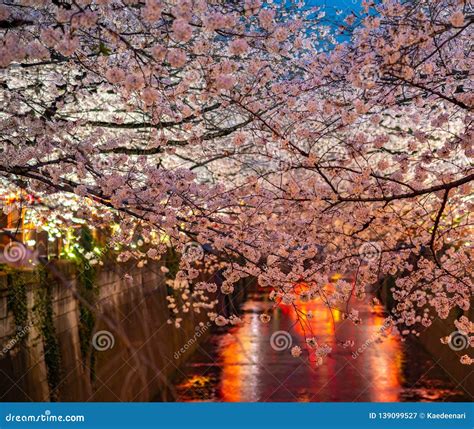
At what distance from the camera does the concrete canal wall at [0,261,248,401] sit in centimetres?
1180

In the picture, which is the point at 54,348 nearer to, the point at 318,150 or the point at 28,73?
the point at 28,73

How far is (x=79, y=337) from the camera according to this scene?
50.4ft

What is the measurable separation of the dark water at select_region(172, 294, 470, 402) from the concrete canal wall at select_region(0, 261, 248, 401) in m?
1.70

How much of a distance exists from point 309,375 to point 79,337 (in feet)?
32.8

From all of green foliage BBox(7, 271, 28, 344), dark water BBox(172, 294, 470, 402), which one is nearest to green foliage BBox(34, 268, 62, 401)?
green foliage BBox(7, 271, 28, 344)

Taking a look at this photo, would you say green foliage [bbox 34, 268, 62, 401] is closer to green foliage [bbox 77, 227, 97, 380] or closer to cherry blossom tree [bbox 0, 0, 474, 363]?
green foliage [bbox 77, 227, 97, 380]

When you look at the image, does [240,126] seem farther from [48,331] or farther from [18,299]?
[48,331]

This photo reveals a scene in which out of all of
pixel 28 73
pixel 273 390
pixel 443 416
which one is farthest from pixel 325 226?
pixel 273 390

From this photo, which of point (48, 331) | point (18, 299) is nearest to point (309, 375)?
point (48, 331)

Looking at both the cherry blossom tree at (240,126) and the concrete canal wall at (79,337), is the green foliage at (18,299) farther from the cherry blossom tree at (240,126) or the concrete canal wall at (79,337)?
the cherry blossom tree at (240,126)

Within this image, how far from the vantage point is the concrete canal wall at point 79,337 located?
11805 mm

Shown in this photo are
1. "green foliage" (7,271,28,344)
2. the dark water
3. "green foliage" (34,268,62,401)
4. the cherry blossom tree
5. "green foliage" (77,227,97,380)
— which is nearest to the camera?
the cherry blossom tree

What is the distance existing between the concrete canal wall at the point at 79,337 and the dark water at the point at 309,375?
5.58ft

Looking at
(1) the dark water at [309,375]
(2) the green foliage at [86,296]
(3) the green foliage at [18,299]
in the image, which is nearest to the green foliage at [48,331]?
(3) the green foliage at [18,299]
